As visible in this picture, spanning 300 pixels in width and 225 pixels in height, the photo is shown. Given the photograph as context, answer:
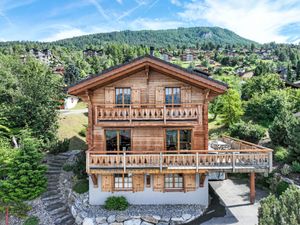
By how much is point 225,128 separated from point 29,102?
25158 mm

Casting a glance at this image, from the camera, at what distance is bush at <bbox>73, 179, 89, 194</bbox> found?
20500mm

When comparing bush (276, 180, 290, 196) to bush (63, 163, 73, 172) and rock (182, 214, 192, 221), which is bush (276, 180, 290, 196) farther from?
bush (63, 163, 73, 172)

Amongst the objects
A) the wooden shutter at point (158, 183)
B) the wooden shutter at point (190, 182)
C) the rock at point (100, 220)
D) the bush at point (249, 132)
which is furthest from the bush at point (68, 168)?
the bush at point (249, 132)

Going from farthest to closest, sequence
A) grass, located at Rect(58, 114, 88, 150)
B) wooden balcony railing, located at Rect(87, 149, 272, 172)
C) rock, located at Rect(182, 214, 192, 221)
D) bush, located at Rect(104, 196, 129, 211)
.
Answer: grass, located at Rect(58, 114, 88, 150)
bush, located at Rect(104, 196, 129, 211)
rock, located at Rect(182, 214, 192, 221)
wooden balcony railing, located at Rect(87, 149, 272, 172)

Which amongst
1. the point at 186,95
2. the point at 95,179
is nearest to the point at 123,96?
the point at 186,95

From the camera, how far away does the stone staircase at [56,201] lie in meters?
18.9

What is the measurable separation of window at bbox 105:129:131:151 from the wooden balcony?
1950 millimetres

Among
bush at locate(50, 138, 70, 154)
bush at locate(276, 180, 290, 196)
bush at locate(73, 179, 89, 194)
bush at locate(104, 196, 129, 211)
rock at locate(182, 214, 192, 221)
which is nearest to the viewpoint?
rock at locate(182, 214, 192, 221)

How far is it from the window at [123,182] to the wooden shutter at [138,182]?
375 millimetres

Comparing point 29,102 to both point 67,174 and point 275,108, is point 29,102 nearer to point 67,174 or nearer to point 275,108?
point 67,174

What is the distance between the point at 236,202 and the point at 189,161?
5.50 m

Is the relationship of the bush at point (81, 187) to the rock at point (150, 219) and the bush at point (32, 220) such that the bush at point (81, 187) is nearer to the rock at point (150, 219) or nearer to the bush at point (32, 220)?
the bush at point (32, 220)

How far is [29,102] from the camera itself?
27594mm

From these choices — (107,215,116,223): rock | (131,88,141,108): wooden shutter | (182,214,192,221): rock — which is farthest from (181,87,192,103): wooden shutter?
(107,215,116,223): rock
